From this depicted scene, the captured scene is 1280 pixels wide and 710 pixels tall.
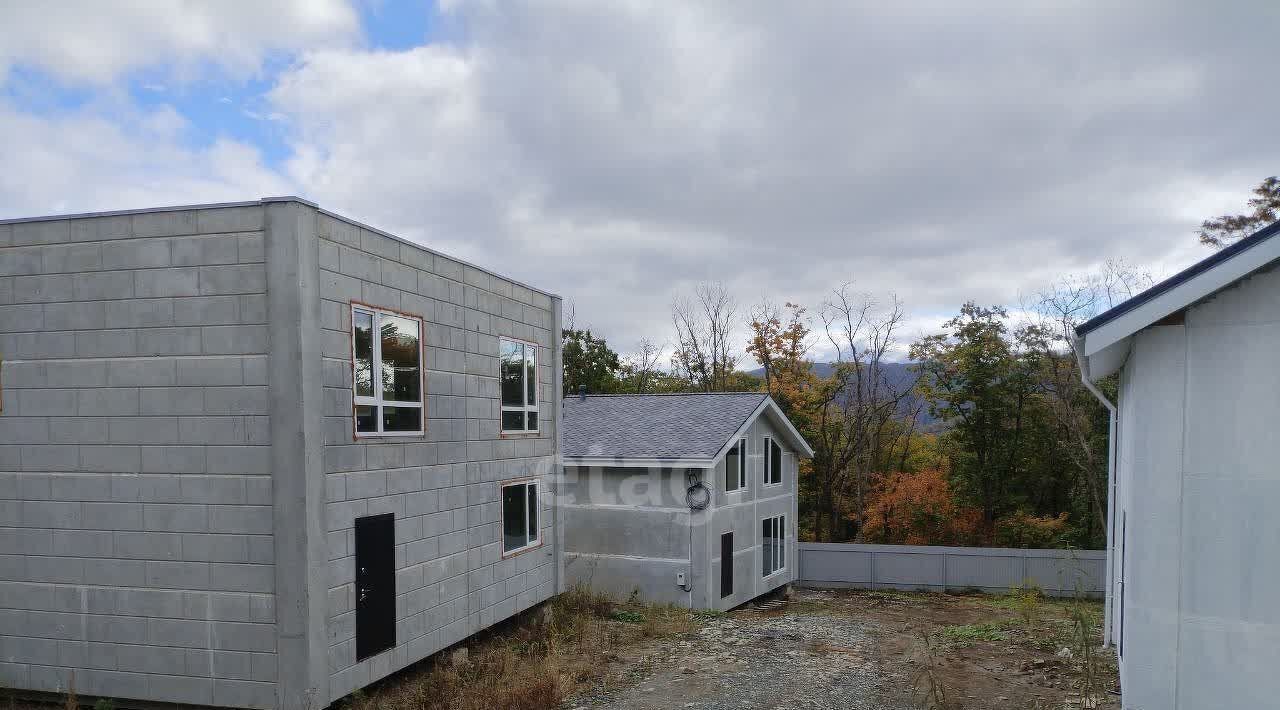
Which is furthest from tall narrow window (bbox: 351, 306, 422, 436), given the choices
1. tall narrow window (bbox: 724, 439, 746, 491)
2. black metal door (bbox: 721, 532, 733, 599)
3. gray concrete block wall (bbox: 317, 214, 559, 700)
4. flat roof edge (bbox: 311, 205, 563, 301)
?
black metal door (bbox: 721, 532, 733, 599)

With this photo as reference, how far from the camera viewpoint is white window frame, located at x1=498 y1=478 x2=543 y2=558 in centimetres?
1207

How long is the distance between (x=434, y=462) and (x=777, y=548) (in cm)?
1485

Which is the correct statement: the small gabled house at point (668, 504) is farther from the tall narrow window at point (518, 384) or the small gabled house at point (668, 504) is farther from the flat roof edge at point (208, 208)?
the flat roof edge at point (208, 208)

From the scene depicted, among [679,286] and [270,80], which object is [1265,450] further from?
[679,286]

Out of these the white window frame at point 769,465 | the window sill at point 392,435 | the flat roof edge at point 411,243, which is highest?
the flat roof edge at point 411,243

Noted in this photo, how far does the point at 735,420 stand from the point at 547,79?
9571 millimetres

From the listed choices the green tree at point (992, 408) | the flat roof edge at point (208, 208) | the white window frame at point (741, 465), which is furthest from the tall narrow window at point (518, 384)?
the green tree at point (992, 408)

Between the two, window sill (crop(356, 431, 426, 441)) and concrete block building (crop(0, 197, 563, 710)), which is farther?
window sill (crop(356, 431, 426, 441))

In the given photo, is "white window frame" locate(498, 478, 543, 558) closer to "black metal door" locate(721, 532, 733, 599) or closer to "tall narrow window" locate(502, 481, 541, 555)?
"tall narrow window" locate(502, 481, 541, 555)

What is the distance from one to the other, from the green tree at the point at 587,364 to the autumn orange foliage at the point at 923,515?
593 inches

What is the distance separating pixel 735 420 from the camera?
760 inches

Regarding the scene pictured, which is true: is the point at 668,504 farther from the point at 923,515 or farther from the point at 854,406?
the point at 854,406

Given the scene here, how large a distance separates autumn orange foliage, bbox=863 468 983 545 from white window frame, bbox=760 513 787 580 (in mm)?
8362

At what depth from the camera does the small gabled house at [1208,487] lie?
644 cm
